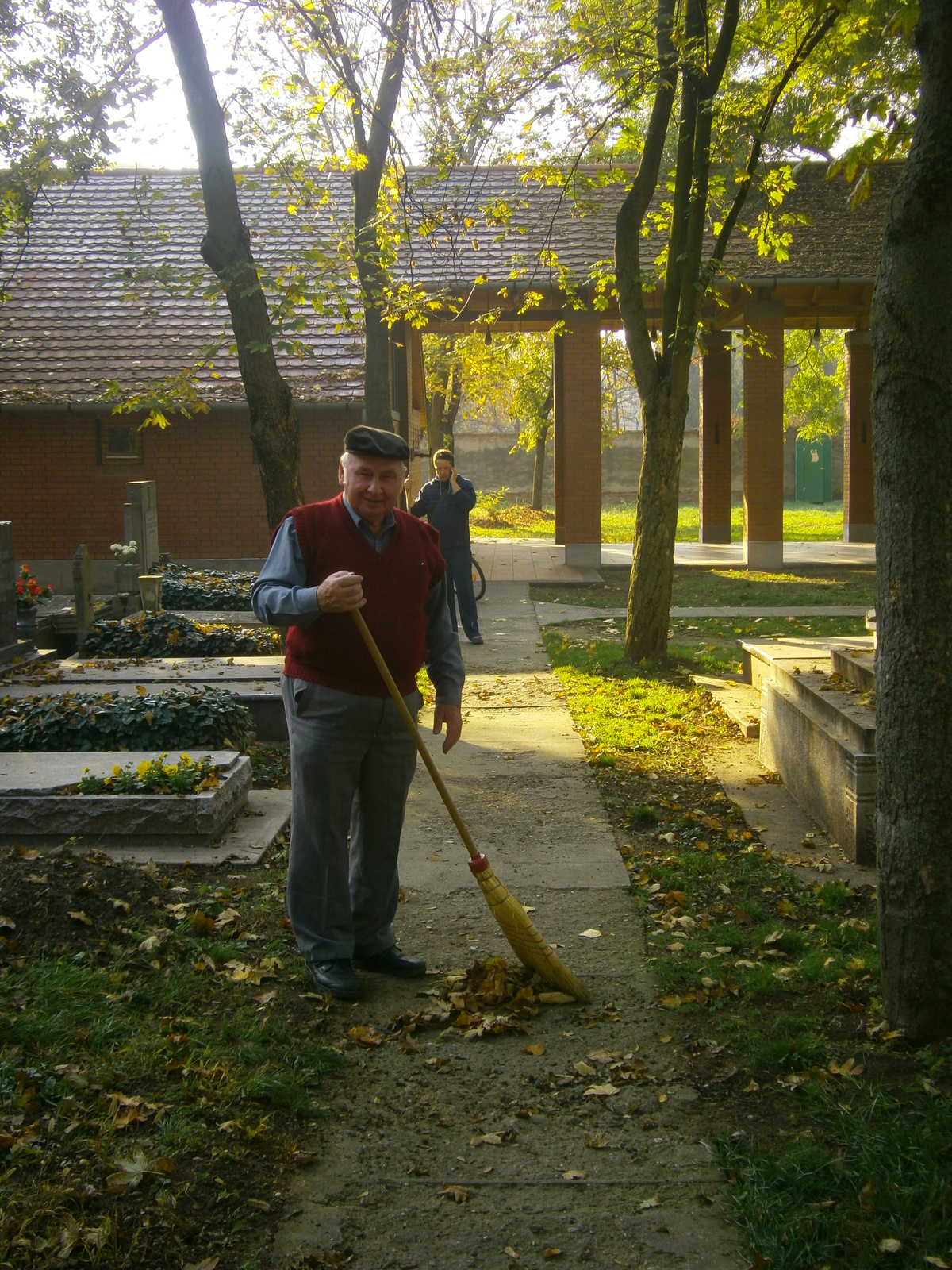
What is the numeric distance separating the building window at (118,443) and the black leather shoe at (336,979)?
49.1ft

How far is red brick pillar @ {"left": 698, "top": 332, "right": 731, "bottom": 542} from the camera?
24688mm

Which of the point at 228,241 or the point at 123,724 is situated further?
the point at 228,241

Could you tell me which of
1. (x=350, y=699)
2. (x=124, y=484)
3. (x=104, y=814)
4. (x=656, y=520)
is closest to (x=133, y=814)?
(x=104, y=814)

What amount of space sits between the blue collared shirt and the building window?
14.5 meters

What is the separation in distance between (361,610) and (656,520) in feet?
21.1

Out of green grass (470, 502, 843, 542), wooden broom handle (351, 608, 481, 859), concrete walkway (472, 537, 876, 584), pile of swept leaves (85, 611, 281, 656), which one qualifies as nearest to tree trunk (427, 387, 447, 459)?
green grass (470, 502, 843, 542)

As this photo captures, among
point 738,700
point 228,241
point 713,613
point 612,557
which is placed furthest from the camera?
point 612,557

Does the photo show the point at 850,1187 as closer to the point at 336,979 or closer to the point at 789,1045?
the point at 789,1045

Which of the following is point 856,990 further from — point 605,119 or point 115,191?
point 115,191

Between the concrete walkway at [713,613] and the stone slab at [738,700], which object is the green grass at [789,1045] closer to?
the stone slab at [738,700]

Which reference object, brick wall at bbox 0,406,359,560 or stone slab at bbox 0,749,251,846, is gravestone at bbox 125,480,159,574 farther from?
stone slab at bbox 0,749,251,846

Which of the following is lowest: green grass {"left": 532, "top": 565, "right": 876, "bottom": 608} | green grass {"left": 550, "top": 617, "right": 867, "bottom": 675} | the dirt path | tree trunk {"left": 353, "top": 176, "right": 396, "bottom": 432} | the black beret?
the dirt path

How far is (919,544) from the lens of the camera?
12.5 feet

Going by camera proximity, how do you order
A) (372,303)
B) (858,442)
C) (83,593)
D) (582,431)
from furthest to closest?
(858,442), (582,431), (372,303), (83,593)
